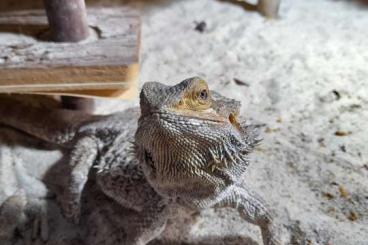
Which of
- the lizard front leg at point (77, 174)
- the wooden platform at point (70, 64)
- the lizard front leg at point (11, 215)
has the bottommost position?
the lizard front leg at point (11, 215)

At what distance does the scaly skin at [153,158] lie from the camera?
3.88 ft

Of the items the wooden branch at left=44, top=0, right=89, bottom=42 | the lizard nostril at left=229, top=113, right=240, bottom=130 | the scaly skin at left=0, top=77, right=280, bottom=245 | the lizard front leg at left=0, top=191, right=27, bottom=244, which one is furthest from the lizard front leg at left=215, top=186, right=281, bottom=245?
the wooden branch at left=44, top=0, right=89, bottom=42

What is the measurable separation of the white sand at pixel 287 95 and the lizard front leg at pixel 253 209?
0.27 feet

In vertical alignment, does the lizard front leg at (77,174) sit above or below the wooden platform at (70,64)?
below

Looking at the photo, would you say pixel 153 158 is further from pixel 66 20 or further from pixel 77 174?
pixel 66 20

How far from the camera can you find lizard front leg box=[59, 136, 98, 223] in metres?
1.82

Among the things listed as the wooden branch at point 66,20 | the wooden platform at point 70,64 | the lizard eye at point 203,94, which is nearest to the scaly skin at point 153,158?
the lizard eye at point 203,94

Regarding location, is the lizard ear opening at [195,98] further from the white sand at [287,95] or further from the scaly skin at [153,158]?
the white sand at [287,95]

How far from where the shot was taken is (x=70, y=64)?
179cm

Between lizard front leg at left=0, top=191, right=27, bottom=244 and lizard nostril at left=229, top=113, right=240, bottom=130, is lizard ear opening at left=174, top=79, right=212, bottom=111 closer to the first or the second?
lizard nostril at left=229, top=113, right=240, bottom=130

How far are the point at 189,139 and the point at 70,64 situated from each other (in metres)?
0.83

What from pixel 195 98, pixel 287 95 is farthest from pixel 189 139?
pixel 287 95

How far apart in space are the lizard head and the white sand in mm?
458

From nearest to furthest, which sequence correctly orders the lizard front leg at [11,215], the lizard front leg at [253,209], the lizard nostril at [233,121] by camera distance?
the lizard nostril at [233,121] < the lizard front leg at [253,209] < the lizard front leg at [11,215]
